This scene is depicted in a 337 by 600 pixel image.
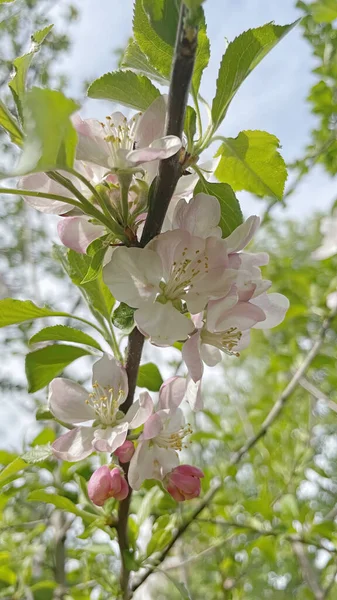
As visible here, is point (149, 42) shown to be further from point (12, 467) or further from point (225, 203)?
point (12, 467)

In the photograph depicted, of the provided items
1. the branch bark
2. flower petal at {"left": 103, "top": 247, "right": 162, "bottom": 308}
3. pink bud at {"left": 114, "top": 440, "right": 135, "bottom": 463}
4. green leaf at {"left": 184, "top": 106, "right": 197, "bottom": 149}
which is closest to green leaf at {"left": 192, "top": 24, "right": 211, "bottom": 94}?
green leaf at {"left": 184, "top": 106, "right": 197, "bottom": 149}

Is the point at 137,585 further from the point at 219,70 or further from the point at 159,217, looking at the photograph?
the point at 219,70

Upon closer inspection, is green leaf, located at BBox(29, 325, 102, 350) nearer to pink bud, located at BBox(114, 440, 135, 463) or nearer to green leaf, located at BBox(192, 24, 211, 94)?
pink bud, located at BBox(114, 440, 135, 463)

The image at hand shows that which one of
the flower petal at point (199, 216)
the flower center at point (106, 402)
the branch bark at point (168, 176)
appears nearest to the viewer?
the branch bark at point (168, 176)

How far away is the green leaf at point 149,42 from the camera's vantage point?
0.65 m

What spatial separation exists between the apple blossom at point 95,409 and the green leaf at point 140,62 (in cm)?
37

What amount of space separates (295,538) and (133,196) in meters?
1.08

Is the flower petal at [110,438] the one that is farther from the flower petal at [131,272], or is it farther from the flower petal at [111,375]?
the flower petal at [131,272]

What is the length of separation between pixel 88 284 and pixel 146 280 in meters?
0.16

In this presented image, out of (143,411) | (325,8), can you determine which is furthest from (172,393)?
(325,8)

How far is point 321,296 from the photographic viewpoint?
1783 mm

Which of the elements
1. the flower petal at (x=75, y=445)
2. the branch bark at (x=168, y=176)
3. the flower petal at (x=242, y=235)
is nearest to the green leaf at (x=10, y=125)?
the branch bark at (x=168, y=176)

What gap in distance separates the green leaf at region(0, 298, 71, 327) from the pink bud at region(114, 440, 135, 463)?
200 millimetres

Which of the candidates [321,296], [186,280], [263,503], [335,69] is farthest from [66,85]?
[186,280]
